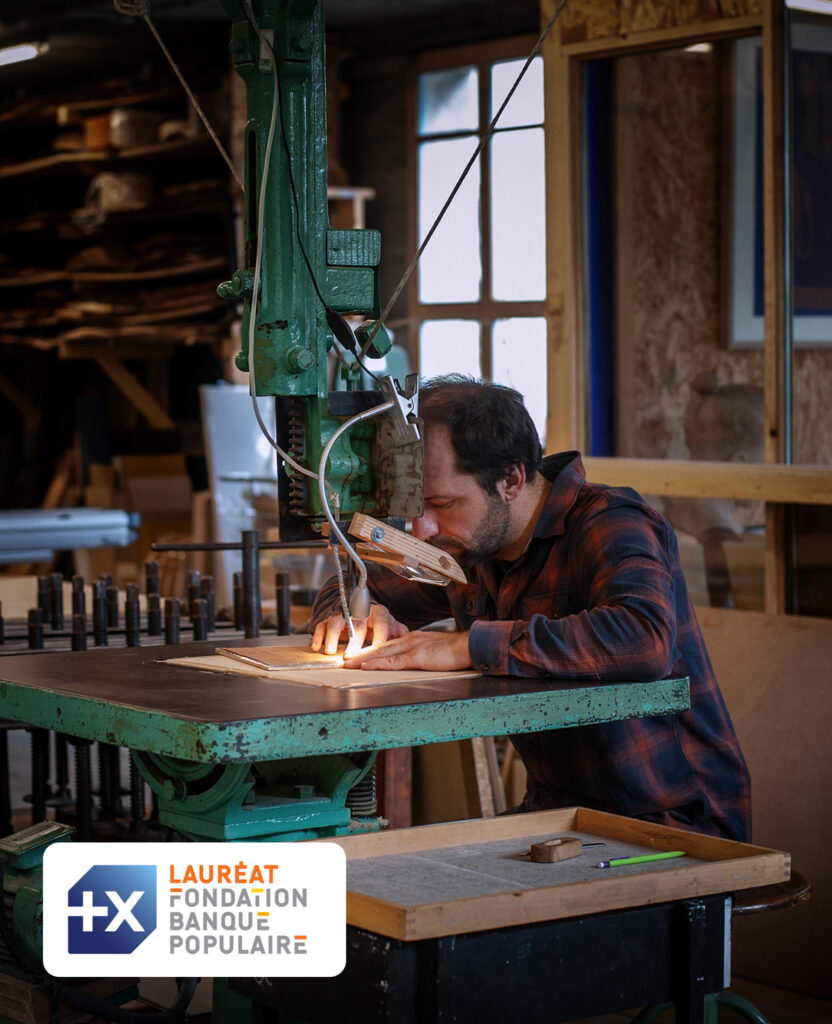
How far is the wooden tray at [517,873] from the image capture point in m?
1.58

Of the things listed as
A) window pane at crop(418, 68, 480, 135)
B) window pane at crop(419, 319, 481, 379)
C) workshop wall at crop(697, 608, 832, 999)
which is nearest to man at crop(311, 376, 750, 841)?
workshop wall at crop(697, 608, 832, 999)

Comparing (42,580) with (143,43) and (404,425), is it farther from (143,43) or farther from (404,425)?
(143,43)

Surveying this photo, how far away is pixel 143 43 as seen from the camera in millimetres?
7613

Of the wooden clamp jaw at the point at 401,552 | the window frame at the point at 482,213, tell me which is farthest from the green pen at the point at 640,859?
the window frame at the point at 482,213

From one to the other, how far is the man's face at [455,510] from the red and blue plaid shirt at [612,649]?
0.25 feet

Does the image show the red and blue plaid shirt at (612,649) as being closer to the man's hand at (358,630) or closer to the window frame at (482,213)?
Answer: the man's hand at (358,630)

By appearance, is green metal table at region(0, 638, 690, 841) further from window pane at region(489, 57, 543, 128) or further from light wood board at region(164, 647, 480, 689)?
window pane at region(489, 57, 543, 128)

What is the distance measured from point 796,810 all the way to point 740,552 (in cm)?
69

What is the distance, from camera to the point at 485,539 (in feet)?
7.75

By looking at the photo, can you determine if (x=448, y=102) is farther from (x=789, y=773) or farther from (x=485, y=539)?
(x=485, y=539)

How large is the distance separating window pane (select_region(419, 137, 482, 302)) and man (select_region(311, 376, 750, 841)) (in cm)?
471

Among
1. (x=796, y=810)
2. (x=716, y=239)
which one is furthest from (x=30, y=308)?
(x=796, y=810)

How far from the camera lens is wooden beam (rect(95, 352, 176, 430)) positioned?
8.20m

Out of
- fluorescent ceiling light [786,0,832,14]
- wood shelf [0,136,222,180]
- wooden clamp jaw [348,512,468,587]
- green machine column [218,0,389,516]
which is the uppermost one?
wood shelf [0,136,222,180]
